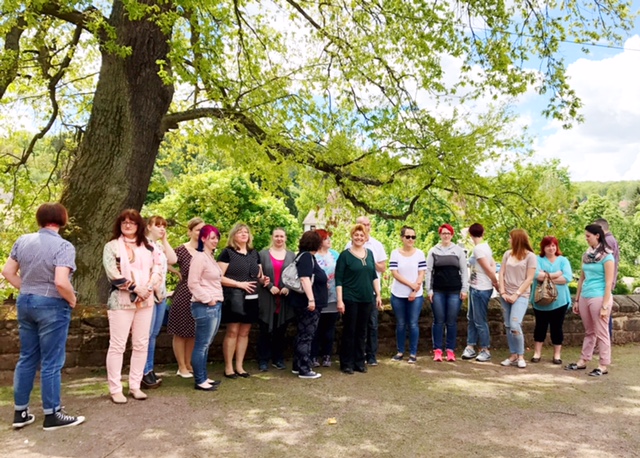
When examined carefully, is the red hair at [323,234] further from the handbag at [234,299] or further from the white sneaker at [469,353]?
the white sneaker at [469,353]

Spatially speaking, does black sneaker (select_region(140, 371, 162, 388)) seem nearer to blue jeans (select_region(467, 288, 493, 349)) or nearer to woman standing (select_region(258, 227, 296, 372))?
woman standing (select_region(258, 227, 296, 372))

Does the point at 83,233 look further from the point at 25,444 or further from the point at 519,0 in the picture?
the point at 519,0

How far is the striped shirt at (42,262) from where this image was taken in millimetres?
4113

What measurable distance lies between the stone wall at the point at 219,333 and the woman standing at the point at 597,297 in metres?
1.33

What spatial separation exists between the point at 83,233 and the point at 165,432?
4.22 metres

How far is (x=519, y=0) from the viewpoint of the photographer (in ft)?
26.9

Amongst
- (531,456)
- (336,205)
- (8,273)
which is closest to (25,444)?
(8,273)

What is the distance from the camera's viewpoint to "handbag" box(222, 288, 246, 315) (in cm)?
557

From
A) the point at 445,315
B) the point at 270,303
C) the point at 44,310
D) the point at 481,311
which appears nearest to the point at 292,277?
the point at 270,303

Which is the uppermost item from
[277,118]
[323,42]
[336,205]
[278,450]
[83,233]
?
[323,42]

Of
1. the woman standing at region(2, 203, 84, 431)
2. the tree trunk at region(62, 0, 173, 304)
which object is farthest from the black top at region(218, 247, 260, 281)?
the tree trunk at region(62, 0, 173, 304)

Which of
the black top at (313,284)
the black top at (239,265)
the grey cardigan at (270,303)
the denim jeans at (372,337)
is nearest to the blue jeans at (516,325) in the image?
the denim jeans at (372,337)

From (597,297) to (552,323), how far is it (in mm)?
803

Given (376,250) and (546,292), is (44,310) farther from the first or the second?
(546,292)
